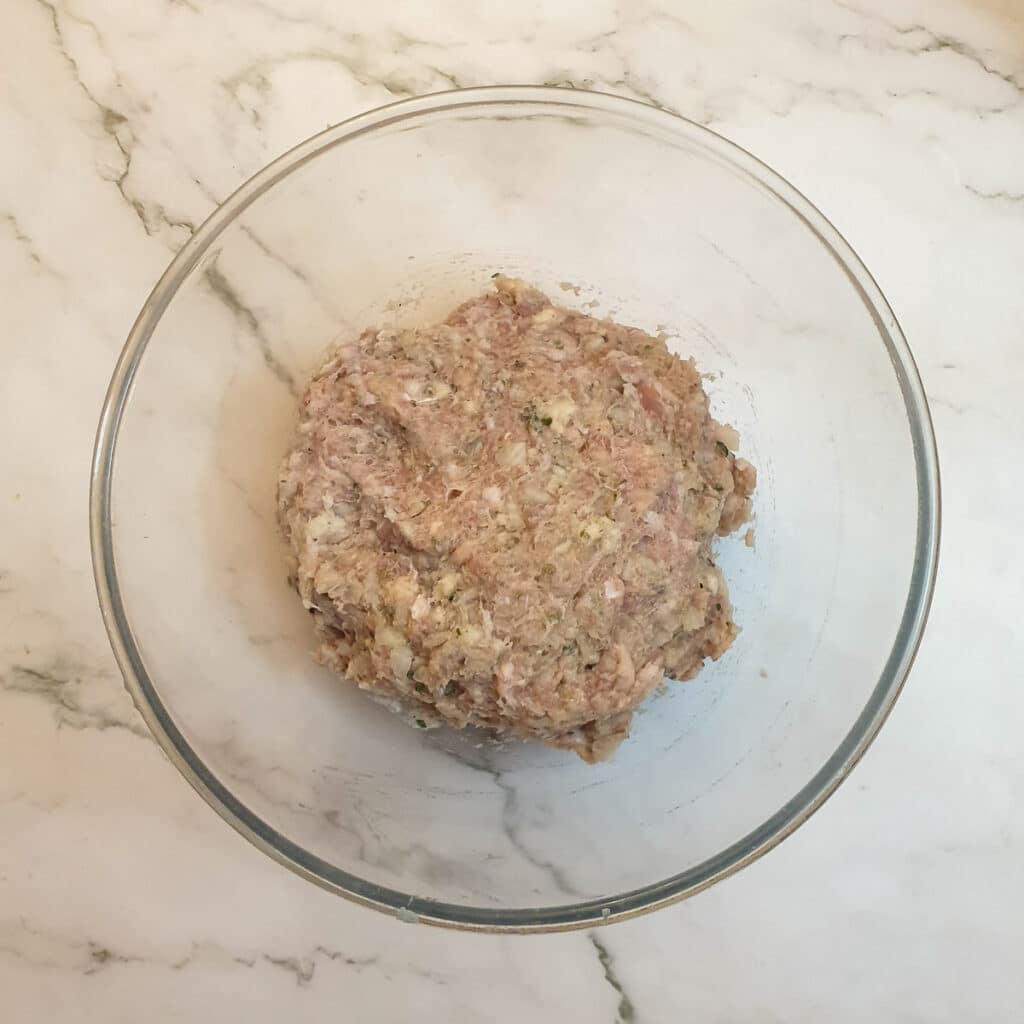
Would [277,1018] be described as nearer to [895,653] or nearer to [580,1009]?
[580,1009]

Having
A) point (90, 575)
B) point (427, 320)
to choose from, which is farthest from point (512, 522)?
point (90, 575)

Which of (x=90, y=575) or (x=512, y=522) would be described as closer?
(x=512, y=522)

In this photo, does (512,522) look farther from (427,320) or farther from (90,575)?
(90,575)

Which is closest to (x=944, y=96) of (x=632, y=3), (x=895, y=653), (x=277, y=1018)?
(x=632, y=3)

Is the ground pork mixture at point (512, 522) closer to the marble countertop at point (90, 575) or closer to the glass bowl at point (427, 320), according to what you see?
the glass bowl at point (427, 320)

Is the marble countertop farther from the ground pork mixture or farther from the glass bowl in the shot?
the ground pork mixture

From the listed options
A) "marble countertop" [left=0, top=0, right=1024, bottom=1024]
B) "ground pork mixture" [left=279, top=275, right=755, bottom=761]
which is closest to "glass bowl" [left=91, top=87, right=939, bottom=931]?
"ground pork mixture" [left=279, top=275, right=755, bottom=761]
